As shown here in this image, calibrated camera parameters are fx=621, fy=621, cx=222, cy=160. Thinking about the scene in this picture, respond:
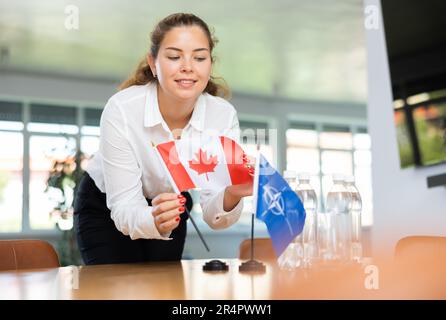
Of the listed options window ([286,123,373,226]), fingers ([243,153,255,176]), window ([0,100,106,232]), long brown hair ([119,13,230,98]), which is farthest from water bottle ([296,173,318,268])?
window ([286,123,373,226])

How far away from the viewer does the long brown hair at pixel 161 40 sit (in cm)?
174

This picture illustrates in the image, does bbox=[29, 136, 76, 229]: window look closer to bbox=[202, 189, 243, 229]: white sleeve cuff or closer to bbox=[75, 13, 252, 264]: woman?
bbox=[75, 13, 252, 264]: woman

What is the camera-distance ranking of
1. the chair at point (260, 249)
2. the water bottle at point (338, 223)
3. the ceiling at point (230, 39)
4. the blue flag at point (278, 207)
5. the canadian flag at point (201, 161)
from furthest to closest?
the ceiling at point (230, 39)
the chair at point (260, 249)
the water bottle at point (338, 223)
the canadian flag at point (201, 161)
the blue flag at point (278, 207)

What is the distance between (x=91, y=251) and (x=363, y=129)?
1027cm

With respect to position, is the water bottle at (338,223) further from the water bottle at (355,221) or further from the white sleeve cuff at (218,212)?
the white sleeve cuff at (218,212)

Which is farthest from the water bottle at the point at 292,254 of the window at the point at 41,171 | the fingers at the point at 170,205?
the window at the point at 41,171

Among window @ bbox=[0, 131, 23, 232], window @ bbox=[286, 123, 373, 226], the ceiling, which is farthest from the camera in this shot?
window @ bbox=[286, 123, 373, 226]

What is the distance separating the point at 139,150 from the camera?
1.76 meters

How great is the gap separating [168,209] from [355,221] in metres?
0.59

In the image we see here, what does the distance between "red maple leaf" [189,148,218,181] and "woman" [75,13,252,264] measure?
10 cm

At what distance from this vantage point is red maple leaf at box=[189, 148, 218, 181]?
1.44 m

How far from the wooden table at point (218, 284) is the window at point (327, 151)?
898 cm

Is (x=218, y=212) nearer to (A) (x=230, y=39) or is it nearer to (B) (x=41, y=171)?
(A) (x=230, y=39)

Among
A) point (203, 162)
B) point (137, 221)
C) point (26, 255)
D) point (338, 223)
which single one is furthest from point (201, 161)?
point (26, 255)
